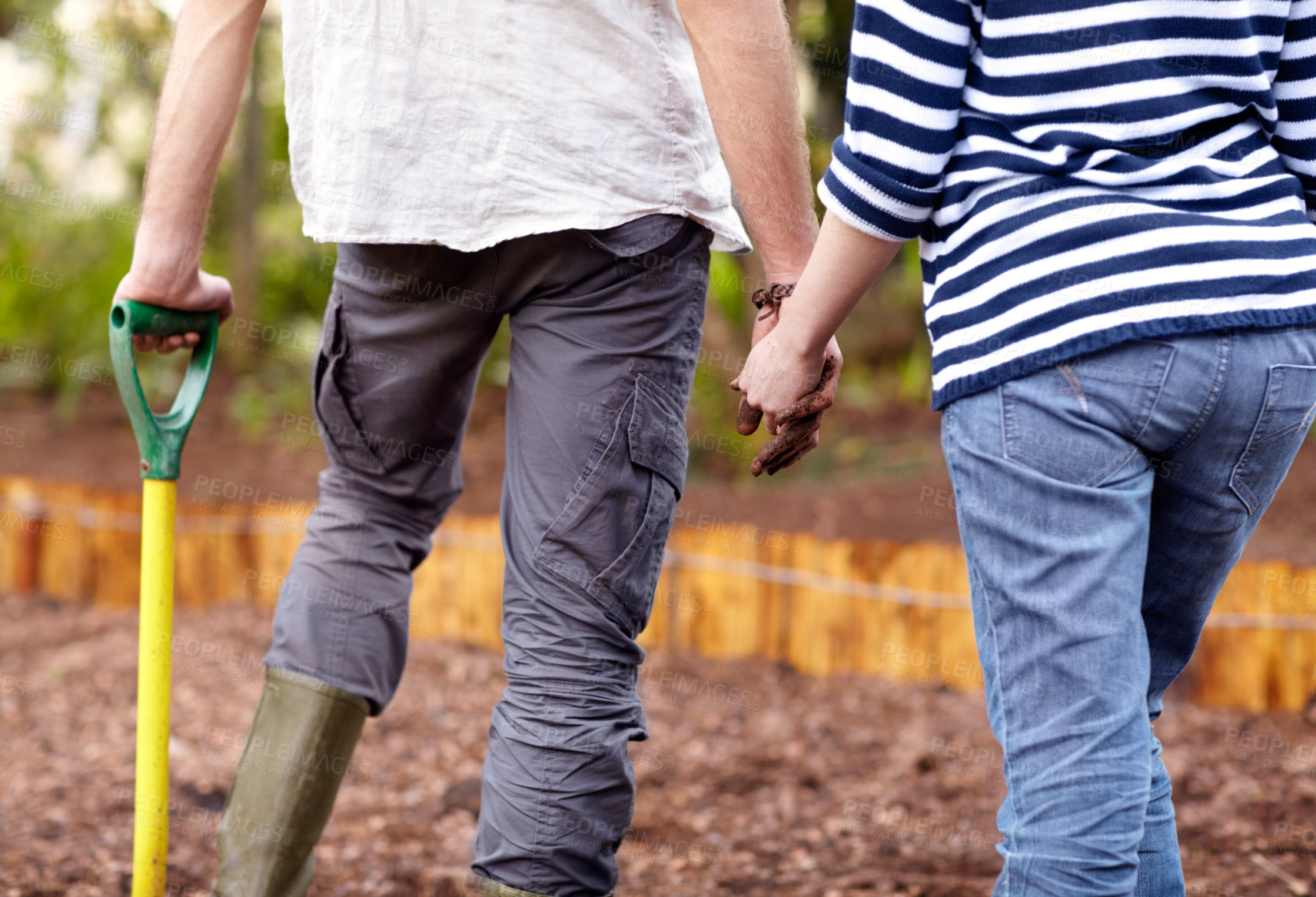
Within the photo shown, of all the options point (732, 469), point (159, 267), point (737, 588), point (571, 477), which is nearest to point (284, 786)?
point (571, 477)

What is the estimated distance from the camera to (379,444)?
1.59 metres

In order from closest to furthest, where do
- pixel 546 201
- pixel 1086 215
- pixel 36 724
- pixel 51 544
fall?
1. pixel 1086 215
2. pixel 546 201
3. pixel 36 724
4. pixel 51 544

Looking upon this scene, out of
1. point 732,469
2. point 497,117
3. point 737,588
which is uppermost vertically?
point 497,117

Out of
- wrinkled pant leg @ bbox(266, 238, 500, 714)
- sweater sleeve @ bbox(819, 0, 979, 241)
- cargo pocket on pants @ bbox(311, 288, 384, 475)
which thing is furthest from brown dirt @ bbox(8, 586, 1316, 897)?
sweater sleeve @ bbox(819, 0, 979, 241)

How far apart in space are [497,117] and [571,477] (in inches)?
17.0

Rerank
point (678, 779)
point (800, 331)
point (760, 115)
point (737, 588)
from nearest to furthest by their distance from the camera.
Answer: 1. point (800, 331)
2. point (760, 115)
3. point (678, 779)
4. point (737, 588)

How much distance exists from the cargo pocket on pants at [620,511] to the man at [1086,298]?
384 millimetres

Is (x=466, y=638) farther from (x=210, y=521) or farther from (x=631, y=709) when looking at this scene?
(x=631, y=709)

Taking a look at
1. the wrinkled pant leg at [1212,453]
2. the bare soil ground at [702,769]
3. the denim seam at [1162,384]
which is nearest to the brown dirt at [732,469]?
the bare soil ground at [702,769]

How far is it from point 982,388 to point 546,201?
0.56 meters

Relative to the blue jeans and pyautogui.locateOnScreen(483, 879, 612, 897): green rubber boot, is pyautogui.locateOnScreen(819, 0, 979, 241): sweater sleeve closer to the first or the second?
the blue jeans

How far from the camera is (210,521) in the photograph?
3.77 metres

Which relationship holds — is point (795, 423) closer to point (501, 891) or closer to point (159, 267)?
point (501, 891)

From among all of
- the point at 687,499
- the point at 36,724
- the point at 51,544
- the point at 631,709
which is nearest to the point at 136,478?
the point at 51,544
